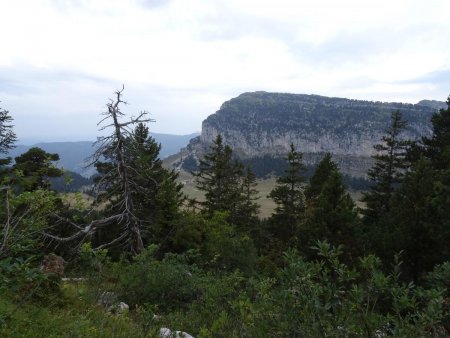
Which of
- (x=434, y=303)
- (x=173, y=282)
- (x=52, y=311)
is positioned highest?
(x=434, y=303)

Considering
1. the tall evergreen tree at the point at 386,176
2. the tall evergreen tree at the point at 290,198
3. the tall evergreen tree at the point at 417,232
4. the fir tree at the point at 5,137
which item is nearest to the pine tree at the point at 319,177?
the tall evergreen tree at the point at 290,198

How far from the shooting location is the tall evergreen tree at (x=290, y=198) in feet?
114

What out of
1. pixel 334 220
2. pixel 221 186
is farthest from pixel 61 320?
pixel 221 186

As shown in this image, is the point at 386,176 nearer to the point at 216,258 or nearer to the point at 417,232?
the point at 417,232

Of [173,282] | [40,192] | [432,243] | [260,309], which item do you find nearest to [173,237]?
[173,282]

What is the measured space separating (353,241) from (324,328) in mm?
17193

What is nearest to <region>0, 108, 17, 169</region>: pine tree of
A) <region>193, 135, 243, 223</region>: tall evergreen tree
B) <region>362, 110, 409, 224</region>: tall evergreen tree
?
<region>193, 135, 243, 223</region>: tall evergreen tree

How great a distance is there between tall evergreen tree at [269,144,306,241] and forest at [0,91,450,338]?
139 mm

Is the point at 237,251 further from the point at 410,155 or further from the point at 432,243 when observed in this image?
the point at 410,155

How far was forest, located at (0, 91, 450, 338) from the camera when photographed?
371 cm

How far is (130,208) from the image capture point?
15156 millimetres

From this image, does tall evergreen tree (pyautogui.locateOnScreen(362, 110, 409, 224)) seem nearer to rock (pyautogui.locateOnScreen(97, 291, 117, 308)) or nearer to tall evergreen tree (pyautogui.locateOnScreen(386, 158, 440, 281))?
tall evergreen tree (pyautogui.locateOnScreen(386, 158, 440, 281))

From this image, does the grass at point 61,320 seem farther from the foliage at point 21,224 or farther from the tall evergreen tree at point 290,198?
the tall evergreen tree at point 290,198

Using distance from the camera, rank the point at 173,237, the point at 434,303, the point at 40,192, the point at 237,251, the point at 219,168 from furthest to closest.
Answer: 1. the point at 219,168
2. the point at 173,237
3. the point at 237,251
4. the point at 40,192
5. the point at 434,303
